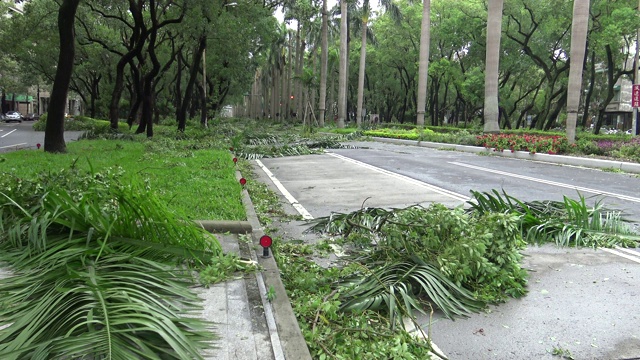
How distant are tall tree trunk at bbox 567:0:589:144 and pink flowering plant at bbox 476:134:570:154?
84cm

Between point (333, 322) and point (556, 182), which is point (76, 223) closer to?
point (333, 322)

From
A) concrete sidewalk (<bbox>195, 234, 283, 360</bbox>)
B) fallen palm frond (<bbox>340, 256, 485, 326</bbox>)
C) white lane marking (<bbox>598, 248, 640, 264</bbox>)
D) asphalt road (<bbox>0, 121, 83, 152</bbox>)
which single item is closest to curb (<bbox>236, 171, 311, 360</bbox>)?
concrete sidewalk (<bbox>195, 234, 283, 360</bbox>)

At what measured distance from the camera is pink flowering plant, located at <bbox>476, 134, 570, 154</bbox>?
18219 mm

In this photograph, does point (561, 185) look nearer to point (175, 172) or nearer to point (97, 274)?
point (175, 172)

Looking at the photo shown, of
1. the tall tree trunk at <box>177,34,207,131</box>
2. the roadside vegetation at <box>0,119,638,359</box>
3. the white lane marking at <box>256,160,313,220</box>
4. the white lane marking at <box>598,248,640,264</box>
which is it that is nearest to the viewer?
the roadside vegetation at <box>0,119,638,359</box>

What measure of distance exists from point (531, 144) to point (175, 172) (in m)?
13.4

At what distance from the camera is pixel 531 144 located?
741 inches

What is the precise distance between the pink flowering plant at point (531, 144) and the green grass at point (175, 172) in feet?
36.3

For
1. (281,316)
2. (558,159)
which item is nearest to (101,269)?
(281,316)

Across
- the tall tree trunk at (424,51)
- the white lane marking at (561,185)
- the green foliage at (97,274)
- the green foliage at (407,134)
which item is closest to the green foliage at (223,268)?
the green foliage at (97,274)

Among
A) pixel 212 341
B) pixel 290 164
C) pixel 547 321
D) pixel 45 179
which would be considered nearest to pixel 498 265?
pixel 547 321

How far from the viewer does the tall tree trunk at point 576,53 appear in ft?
61.8

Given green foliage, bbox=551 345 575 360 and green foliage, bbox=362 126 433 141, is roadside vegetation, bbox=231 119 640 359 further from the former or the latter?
green foliage, bbox=362 126 433 141

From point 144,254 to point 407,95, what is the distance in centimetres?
5354
